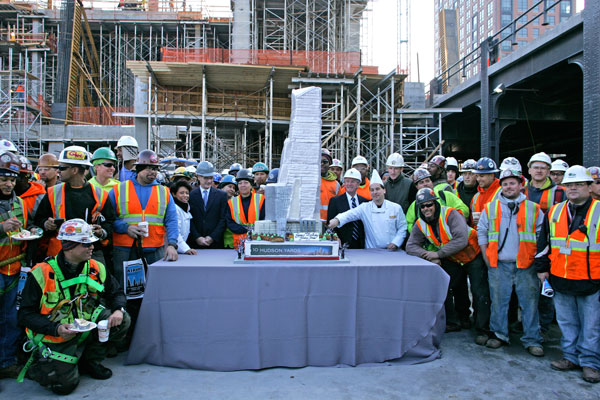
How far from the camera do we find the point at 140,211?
4602 millimetres

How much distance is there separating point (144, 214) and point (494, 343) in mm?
4147

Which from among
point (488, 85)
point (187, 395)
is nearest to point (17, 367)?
point (187, 395)

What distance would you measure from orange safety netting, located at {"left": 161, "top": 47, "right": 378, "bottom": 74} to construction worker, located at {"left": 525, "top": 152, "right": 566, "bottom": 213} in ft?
49.2

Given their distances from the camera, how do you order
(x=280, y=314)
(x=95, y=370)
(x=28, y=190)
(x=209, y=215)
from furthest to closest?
(x=209, y=215) → (x=28, y=190) → (x=280, y=314) → (x=95, y=370)

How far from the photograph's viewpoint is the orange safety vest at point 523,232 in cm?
442

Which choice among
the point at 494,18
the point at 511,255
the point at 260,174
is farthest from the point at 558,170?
the point at 494,18

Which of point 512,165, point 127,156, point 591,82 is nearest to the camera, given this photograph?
point 512,165

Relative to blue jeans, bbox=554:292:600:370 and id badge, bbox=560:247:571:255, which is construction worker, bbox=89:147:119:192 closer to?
id badge, bbox=560:247:571:255

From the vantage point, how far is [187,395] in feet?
11.4

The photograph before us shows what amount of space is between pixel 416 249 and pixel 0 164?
4293 millimetres

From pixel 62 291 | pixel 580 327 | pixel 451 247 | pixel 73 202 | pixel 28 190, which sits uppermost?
pixel 28 190

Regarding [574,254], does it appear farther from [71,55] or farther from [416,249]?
[71,55]

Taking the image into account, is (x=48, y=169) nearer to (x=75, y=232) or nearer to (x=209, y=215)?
(x=209, y=215)

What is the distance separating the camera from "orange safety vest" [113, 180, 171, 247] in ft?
15.0
